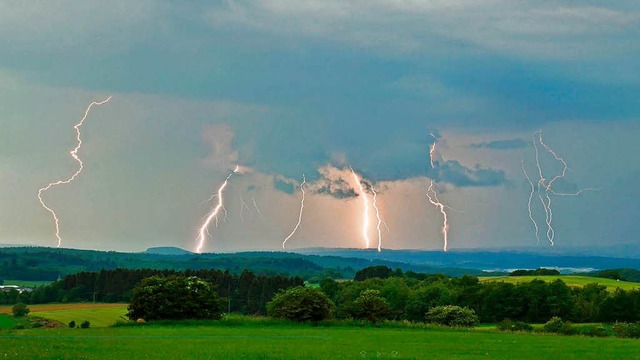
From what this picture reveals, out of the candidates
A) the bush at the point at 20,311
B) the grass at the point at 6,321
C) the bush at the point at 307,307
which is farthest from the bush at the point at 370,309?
the bush at the point at 20,311

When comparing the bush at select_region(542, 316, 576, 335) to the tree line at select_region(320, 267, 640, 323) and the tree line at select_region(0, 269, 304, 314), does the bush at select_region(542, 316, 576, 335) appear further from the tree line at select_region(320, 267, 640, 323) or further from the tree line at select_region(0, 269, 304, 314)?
the tree line at select_region(0, 269, 304, 314)

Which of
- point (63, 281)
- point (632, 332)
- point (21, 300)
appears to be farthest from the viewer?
point (63, 281)

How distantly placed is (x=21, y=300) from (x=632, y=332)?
116681 millimetres

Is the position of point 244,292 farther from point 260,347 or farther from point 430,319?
point 260,347

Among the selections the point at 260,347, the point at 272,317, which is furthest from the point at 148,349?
the point at 272,317

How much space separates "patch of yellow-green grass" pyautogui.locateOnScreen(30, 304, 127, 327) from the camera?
10062 cm

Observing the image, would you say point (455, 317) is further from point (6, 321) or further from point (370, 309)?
point (6, 321)

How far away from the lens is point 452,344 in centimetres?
4516

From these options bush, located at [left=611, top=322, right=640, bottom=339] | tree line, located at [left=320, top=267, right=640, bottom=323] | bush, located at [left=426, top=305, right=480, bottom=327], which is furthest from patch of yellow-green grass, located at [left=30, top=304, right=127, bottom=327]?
bush, located at [left=611, top=322, right=640, bottom=339]

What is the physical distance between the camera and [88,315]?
358ft

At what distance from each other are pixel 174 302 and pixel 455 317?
3200 centimetres

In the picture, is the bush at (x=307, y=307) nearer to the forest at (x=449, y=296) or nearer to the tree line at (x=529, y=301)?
the forest at (x=449, y=296)

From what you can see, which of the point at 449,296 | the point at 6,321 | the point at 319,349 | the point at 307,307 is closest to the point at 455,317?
the point at 307,307

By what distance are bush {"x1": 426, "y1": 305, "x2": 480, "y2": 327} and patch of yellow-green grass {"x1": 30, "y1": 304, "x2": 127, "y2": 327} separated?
39.7m
